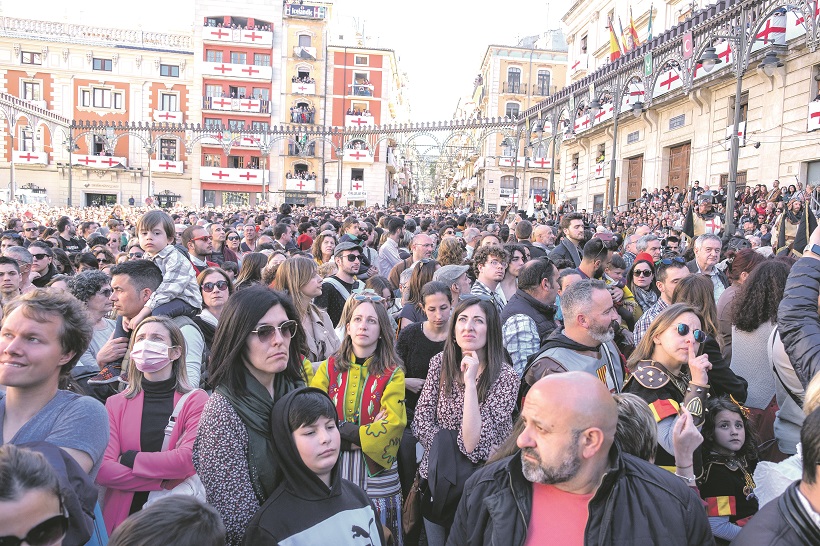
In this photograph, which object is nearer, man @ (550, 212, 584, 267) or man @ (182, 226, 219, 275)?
man @ (182, 226, 219, 275)

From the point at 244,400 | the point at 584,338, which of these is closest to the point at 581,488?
the point at 244,400

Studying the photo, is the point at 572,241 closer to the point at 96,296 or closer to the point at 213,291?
the point at 213,291

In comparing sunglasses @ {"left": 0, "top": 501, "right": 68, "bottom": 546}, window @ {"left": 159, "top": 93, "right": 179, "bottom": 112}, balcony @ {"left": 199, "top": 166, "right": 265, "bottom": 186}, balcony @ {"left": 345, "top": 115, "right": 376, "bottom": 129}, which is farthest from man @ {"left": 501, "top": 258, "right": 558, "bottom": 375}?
window @ {"left": 159, "top": 93, "right": 179, "bottom": 112}

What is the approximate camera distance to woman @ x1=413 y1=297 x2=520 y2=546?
3.30 metres

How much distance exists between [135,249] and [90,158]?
4724 centimetres

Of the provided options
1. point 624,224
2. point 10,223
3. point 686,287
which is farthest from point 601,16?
point 686,287

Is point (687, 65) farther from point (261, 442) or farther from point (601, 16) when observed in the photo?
point (601, 16)

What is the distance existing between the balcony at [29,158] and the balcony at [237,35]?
14960mm

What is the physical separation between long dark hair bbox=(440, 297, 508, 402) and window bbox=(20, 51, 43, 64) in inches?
2203

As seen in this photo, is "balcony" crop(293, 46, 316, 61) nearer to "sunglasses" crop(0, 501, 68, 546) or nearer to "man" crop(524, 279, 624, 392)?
"man" crop(524, 279, 624, 392)

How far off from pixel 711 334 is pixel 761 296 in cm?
40

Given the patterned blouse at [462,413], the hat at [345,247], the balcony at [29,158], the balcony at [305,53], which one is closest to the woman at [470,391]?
the patterned blouse at [462,413]

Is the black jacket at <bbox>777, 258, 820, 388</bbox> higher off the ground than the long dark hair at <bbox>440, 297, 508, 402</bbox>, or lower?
higher

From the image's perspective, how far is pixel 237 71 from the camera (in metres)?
50.0
